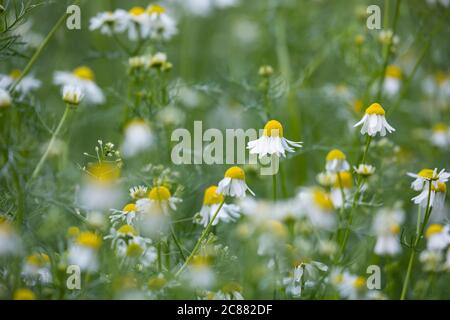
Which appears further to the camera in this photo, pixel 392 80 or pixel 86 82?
pixel 392 80

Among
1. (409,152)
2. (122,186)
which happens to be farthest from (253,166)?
(409,152)

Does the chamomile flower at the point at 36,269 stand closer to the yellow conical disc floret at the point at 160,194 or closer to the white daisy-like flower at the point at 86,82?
the yellow conical disc floret at the point at 160,194

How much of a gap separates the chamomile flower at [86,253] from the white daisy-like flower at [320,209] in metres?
0.59

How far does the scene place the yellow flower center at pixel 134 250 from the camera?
1.38 m

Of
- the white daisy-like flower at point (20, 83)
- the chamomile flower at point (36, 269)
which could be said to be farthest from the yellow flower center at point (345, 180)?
the white daisy-like flower at point (20, 83)

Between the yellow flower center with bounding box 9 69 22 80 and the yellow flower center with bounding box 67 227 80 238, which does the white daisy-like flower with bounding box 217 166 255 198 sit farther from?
the yellow flower center with bounding box 9 69 22 80

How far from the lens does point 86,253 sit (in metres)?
1.37

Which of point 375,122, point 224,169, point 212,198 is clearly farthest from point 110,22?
point 375,122

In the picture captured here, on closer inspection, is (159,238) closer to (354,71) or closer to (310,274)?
(310,274)

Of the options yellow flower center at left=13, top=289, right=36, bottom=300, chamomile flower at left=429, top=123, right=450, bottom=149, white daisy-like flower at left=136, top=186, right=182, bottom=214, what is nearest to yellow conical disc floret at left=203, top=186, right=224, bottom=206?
white daisy-like flower at left=136, top=186, right=182, bottom=214

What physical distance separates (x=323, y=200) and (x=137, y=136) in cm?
61

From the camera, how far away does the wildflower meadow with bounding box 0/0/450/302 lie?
4.70 feet

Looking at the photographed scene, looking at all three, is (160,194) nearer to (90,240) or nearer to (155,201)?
(155,201)
